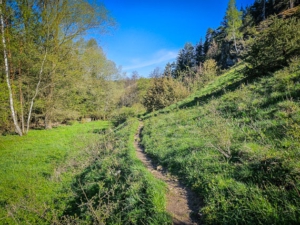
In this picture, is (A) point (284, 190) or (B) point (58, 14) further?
(B) point (58, 14)

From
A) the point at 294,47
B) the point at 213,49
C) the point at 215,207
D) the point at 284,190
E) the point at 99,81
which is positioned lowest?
the point at 215,207

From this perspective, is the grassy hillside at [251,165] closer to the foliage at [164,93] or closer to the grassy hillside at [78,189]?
the grassy hillside at [78,189]

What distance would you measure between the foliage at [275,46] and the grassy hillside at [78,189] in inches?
391

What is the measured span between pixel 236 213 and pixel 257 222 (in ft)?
1.10

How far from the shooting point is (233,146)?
462cm

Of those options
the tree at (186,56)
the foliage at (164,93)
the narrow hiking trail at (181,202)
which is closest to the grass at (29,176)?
A: the narrow hiking trail at (181,202)

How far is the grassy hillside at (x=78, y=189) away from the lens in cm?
380

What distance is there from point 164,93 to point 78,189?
18.4 m

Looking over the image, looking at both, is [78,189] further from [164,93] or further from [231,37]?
[231,37]

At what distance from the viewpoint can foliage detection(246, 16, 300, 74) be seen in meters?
8.48

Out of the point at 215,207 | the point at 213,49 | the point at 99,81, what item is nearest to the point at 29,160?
the point at 215,207

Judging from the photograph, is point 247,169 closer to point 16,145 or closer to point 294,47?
point 294,47

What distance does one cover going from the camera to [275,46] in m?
8.84

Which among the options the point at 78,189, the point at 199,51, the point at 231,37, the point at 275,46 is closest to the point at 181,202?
the point at 78,189
